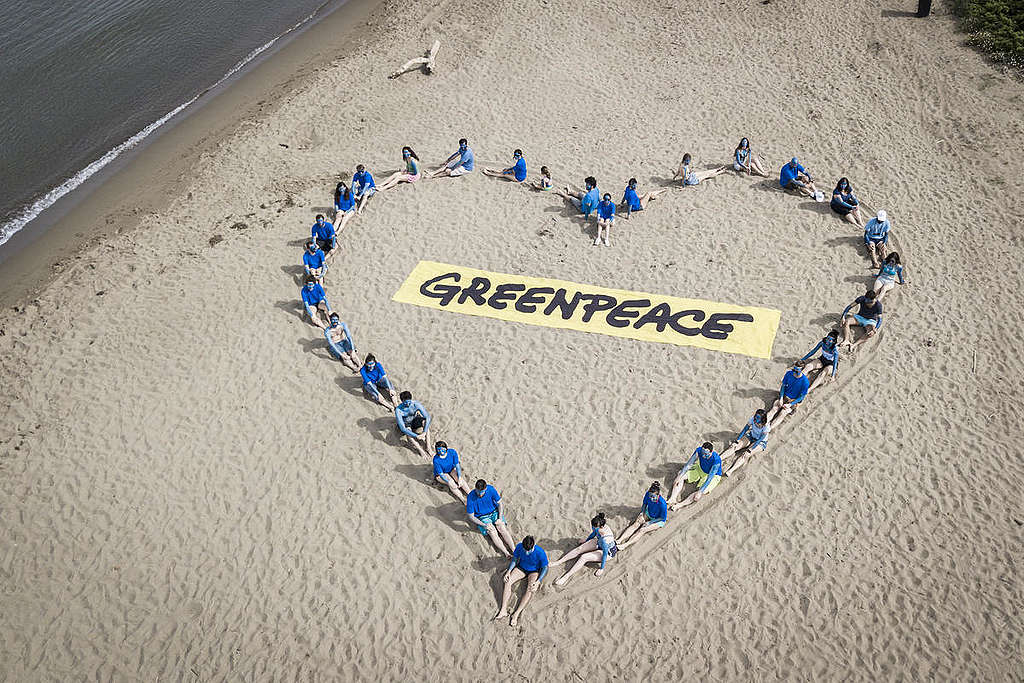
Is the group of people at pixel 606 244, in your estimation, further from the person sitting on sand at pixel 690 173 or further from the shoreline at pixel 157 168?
the shoreline at pixel 157 168

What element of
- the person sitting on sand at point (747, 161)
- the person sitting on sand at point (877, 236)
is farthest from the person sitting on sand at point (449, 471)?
the person sitting on sand at point (747, 161)

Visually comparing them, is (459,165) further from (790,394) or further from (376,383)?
(790,394)

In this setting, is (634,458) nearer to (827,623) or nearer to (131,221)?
(827,623)

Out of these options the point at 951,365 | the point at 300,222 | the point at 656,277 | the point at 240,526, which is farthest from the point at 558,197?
the point at 240,526

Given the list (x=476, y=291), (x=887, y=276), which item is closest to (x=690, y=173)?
(x=887, y=276)

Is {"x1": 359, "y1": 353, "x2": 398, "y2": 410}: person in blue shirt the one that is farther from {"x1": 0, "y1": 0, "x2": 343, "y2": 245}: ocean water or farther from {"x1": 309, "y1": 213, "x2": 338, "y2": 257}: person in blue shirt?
{"x1": 0, "y1": 0, "x2": 343, "y2": 245}: ocean water

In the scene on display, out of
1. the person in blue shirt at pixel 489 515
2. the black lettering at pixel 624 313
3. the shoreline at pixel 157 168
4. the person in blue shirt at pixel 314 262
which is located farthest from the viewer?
the shoreline at pixel 157 168
